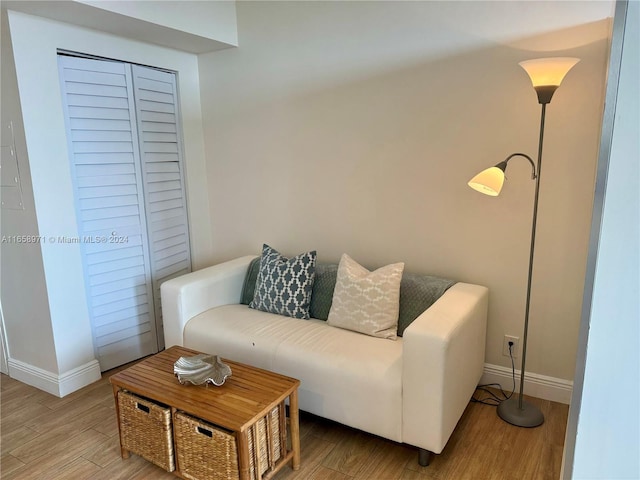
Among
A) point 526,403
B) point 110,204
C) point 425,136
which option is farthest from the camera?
point 110,204

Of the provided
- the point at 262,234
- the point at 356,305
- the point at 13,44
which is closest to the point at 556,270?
the point at 356,305

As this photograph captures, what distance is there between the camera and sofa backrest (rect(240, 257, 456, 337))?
235 cm

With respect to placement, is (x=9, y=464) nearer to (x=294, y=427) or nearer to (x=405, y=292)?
(x=294, y=427)

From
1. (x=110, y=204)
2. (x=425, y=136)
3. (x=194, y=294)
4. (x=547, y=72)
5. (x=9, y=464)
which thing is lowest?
(x=9, y=464)

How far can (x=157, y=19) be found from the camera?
2.53 m

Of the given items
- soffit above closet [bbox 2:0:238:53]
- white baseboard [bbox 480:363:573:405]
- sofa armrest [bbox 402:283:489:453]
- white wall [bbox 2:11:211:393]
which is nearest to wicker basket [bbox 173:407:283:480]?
sofa armrest [bbox 402:283:489:453]

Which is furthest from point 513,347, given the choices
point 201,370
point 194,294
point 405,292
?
point 194,294

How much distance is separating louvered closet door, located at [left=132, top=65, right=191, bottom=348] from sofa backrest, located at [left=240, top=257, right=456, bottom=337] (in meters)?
0.74

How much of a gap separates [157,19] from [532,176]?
222 cm

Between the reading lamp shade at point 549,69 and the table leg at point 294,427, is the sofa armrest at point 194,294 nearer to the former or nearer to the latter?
the table leg at point 294,427

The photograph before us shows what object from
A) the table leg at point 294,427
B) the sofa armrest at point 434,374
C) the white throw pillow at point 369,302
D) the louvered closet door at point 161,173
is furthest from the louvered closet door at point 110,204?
the sofa armrest at point 434,374

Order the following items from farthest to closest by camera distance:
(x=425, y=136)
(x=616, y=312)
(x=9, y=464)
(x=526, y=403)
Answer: (x=425, y=136), (x=526, y=403), (x=9, y=464), (x=616, y=312)

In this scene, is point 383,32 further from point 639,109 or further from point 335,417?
point 335,417

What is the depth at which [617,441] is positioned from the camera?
1.05 m
